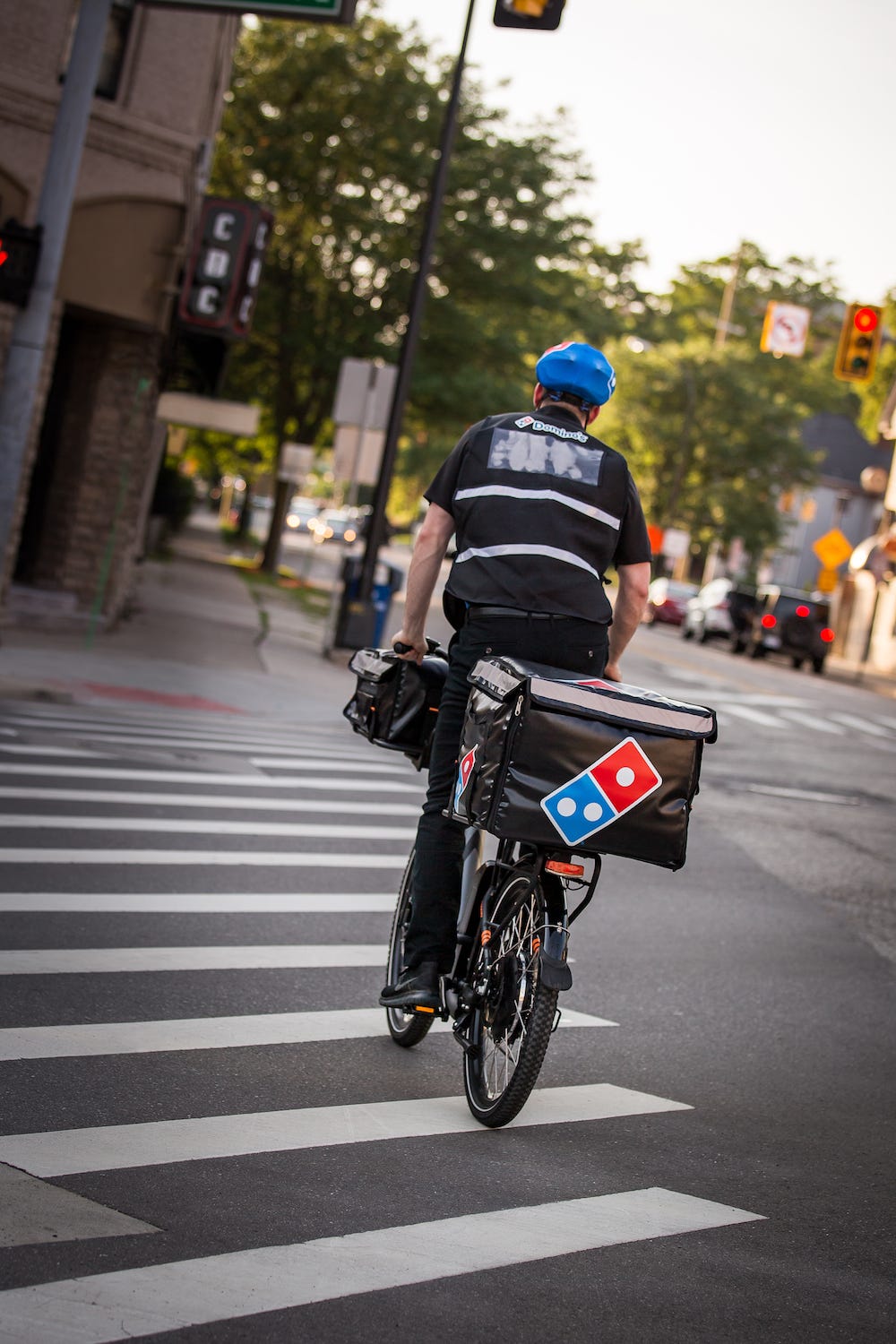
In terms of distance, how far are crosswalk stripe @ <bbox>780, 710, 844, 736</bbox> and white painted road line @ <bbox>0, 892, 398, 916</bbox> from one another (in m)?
16.5

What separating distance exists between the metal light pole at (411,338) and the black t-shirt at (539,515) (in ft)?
48.2

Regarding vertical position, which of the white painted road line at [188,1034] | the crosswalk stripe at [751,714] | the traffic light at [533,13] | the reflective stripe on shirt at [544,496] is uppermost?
the traffic light at [533,13]

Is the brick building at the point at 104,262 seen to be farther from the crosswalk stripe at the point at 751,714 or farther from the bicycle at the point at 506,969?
the bicycle at the point at 506,969

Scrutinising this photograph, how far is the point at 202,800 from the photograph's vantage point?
9.75 meters

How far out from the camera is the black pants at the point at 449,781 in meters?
4.99

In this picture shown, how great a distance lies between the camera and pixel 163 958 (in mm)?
6098

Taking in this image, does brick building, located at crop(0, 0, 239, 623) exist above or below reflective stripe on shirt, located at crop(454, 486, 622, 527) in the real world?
above

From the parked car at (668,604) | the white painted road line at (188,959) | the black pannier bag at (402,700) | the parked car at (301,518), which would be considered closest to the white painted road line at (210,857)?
the white painted road line at (188,959)

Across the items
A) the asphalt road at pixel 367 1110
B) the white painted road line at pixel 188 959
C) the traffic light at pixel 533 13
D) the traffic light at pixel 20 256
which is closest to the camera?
the asphalt road at pixel 367 1110

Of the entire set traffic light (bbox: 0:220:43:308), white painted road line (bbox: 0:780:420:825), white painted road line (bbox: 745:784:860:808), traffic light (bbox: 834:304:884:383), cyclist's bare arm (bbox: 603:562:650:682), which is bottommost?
white painted road line (bbox: 0:780:420:825)

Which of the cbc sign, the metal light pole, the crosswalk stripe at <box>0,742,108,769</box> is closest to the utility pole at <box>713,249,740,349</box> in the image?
the metal light pole

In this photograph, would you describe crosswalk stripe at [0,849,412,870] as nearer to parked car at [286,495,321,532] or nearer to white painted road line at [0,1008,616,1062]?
white painted road line at [0,1008,616,1062]

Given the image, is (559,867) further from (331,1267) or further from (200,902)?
(200,902)

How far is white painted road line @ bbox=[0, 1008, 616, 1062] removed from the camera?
483 cm
